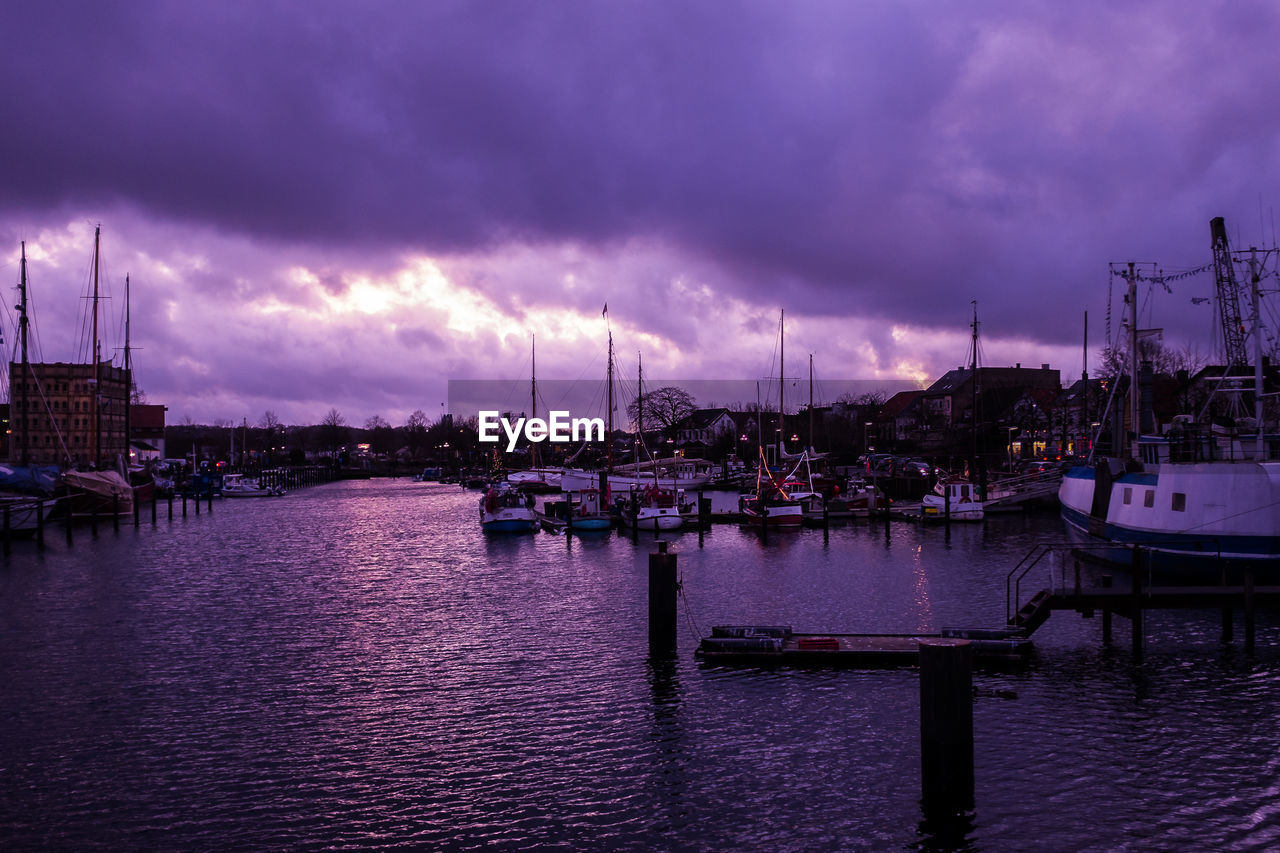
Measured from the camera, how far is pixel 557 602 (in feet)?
121

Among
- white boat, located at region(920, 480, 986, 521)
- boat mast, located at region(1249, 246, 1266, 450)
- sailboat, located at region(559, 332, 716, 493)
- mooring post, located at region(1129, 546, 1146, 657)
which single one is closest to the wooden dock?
mooring post, located at region(1129, 546, 1146, 657)

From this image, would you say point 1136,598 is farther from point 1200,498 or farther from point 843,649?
point 1200,498

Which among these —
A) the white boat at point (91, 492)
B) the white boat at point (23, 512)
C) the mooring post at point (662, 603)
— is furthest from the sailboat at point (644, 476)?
the mooring post at point (662, 603)

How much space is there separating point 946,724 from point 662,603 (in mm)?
11482

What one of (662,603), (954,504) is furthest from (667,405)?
(662,603)

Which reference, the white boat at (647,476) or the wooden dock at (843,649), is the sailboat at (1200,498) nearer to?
the wooden dock at (843,649)

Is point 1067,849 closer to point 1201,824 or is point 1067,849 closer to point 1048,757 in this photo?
point 1201,824

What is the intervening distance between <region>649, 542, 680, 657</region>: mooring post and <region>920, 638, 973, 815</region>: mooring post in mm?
10476

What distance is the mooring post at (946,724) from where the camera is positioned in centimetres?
1463

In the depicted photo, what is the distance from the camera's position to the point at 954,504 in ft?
232

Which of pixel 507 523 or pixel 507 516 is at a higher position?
pixel 507 516

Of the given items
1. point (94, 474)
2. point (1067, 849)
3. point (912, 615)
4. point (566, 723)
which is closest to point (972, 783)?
point (1067, 849)

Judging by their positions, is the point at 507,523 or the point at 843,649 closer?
the point at 843,649

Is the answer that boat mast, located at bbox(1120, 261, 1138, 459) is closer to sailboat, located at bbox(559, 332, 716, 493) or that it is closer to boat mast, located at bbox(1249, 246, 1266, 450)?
boat mast, located at bbox(1249, 246, 1266, 450)
